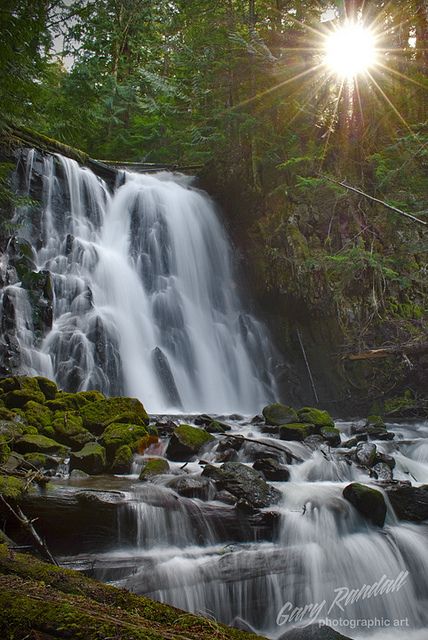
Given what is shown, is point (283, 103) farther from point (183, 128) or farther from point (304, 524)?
point (304, 524)

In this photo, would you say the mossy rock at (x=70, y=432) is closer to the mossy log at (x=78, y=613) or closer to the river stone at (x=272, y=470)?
the river stone at (x=272, y=470)

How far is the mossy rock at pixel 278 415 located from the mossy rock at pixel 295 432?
0.81m

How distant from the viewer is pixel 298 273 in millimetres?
15602

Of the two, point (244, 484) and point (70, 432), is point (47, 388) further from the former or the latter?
point (244, 484)

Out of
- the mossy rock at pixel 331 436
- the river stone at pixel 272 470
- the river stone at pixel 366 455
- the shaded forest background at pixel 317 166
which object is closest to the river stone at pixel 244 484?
the river stone at pixel 272 470

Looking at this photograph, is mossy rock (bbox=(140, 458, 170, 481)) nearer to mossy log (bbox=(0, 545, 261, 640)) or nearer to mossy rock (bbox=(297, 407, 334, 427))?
mossy log (bbox=(0, 545, 261, 640))

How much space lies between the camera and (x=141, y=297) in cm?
1443

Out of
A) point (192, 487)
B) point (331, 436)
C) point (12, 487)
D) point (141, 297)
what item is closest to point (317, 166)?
point (141, 297)

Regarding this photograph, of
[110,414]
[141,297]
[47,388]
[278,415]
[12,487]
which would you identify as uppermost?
[141,297]

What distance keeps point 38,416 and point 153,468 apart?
2.23 metres

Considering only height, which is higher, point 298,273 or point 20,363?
point 298,273

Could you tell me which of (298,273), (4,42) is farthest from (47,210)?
(298,273)

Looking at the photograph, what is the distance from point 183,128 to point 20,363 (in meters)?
15.8

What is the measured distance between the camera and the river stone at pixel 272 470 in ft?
21.4
